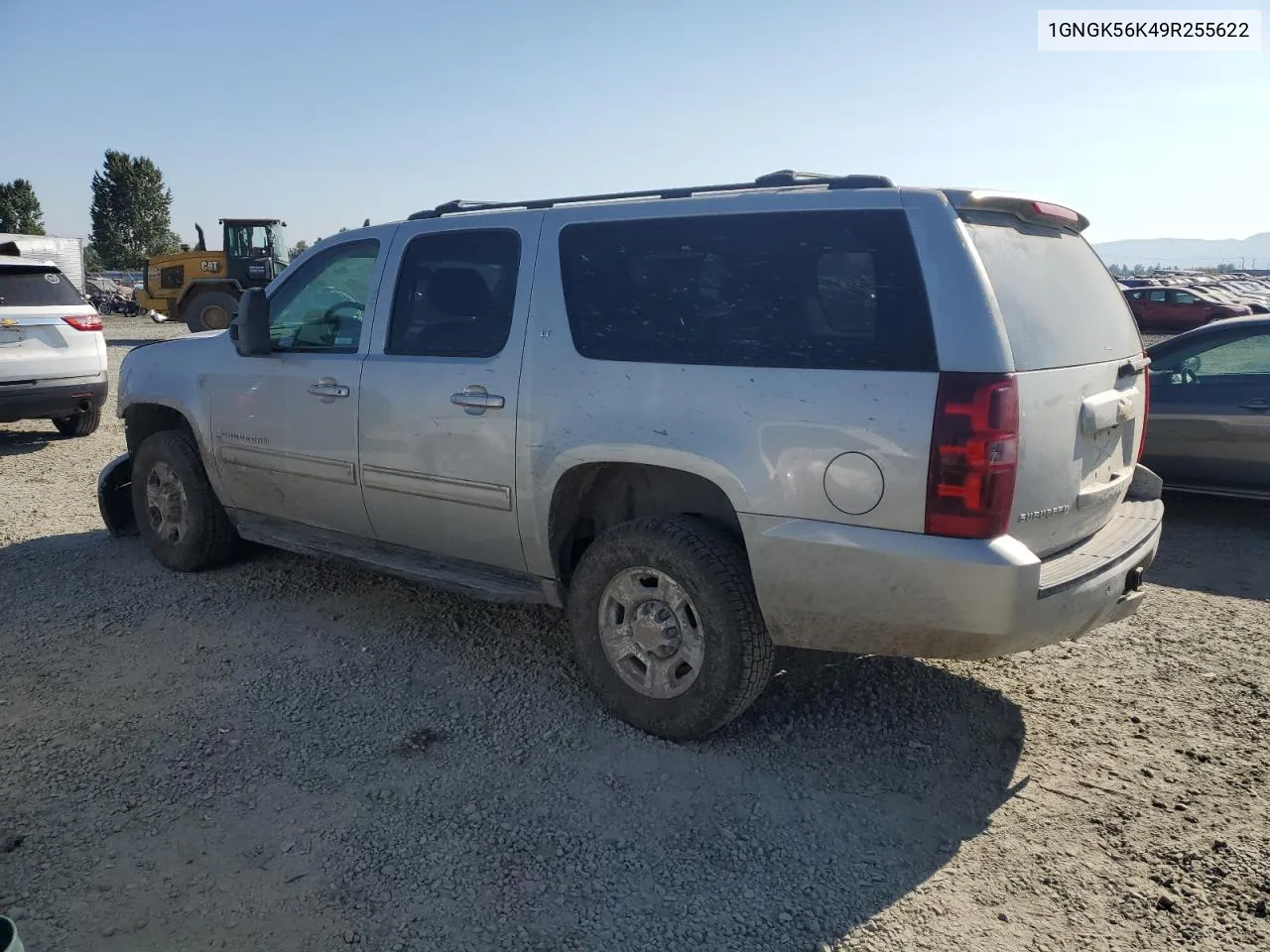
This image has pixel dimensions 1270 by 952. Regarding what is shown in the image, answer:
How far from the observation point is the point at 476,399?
4.12 metres

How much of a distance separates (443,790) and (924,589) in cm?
177

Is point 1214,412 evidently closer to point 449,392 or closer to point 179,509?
point 449,392

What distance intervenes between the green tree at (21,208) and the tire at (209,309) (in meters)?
33.9

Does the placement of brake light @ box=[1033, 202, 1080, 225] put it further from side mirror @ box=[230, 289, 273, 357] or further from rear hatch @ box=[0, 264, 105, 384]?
rear hatch @ box=[0, 264, 105, 384]

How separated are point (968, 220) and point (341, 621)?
3.48 metres

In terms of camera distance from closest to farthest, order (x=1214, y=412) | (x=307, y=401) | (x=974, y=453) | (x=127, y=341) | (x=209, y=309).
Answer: (x=974, y=453) < (x=307, y=401) < (x=1214, y=412) < (x=209, y=309) < (x=127, y=341)

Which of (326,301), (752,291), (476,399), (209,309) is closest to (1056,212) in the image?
(752,291)

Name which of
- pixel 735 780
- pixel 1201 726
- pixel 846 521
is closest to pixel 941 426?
pixel 846 521

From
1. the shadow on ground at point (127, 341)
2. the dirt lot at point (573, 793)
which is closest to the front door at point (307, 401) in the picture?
the dirt lot at point (573, 793)

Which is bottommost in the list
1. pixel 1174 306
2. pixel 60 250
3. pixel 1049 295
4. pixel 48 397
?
pixel 48 397

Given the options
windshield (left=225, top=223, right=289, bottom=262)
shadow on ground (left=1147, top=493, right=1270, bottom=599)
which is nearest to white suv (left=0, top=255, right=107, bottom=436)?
shadow on ground (left=1147, top=493, right=1270, bottom=599)

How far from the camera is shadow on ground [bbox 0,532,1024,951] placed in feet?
9.18

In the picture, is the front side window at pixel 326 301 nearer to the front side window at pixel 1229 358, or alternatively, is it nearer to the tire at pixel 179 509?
the tire at pixel 179 509

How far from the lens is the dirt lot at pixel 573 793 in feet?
9.12
